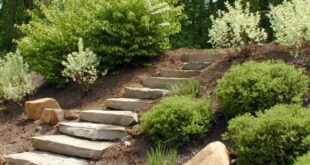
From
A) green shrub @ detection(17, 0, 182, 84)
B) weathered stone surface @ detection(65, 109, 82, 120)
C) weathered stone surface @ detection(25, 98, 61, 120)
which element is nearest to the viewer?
weathered stone surface @ detection(65, 109, 82, 120)

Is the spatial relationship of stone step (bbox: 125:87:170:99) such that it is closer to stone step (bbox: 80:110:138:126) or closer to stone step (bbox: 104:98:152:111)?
stone step (bbox: 104:98:152:111)

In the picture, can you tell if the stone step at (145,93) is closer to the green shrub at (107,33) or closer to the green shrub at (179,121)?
the green shrub at (107,33)

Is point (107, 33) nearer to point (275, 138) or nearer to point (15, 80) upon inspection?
point (15, 80)

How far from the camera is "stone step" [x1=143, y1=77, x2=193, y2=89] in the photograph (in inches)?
319

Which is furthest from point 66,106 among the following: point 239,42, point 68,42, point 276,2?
point 276,2

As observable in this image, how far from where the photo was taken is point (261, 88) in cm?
552

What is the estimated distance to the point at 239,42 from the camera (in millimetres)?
7562

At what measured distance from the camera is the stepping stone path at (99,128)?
6.66 metres

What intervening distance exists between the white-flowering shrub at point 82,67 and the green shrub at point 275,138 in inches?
176

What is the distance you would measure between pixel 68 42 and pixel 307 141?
244 inches

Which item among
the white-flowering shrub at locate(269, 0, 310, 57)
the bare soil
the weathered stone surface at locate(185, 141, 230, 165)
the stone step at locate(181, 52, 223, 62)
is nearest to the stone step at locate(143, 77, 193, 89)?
the bare soil

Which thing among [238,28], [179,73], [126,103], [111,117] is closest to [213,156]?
[111,117]

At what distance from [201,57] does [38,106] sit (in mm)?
2986

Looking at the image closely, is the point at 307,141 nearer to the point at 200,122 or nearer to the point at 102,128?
the point at 200,122
